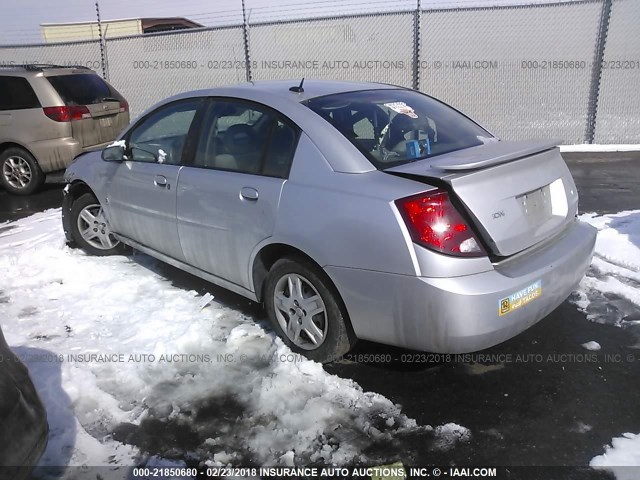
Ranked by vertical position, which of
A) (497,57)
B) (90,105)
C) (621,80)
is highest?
(497,57)

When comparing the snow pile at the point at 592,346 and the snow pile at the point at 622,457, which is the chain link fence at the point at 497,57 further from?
the snow pile at the point at 622,457

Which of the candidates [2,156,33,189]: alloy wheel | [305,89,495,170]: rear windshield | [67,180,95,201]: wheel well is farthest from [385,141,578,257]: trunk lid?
[2,156,33,189]: alloy wheel

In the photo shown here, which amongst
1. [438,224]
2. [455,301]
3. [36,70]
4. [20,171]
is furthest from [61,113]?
[455,301]

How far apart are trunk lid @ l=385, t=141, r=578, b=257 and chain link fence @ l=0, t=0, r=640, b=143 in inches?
302

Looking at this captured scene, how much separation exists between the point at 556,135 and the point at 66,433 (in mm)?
10013

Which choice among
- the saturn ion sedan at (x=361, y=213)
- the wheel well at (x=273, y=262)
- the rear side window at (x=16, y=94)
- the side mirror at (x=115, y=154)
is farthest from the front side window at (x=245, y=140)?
the rear side window at (x=16, y=94)

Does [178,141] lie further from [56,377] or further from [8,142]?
[8,142]

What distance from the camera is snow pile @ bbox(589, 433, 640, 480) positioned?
2.44 meters

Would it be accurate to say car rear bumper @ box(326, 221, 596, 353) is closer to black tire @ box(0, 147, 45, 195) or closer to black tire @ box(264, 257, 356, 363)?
black tire @ box(264, 257, 356, 363)

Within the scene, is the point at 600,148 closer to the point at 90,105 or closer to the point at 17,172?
the point at 90,105

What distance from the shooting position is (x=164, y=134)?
173 inches

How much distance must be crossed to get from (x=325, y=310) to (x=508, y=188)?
121cm

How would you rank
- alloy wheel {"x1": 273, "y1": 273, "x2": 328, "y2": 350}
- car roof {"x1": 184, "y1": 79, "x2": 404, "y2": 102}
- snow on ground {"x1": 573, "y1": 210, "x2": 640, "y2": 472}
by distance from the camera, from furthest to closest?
car roof {"x1": 184, "y1": 79, "x2": 404, "y2": 102} < alloy wheel {"x1": 273, "y1": 273, "x2": 328, "y2": 350} < snow on ground {"x1": 573, "y1": 210, "x2": 640, "y2": 472}

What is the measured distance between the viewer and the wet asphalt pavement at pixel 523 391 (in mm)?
2625
